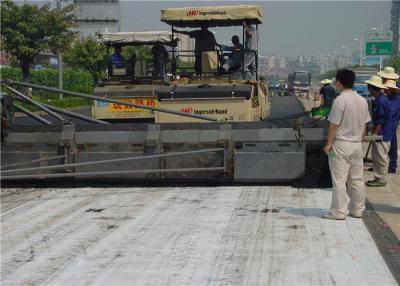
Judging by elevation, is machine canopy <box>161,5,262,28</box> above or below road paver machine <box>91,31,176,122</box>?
above

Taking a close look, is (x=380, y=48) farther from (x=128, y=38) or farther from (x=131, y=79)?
(x=131, y=79)

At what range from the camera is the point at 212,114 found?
10453 millimetres

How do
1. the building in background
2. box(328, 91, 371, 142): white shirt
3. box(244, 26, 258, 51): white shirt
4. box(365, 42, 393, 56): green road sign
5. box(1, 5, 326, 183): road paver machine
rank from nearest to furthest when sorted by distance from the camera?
box(328, 91, 371, 142): white shirt, box(1, 5, 326, 183): road paver machine, box(244, 26, 258, 51): white shirt, box(365, 42, 393, 56): green road sign, the building in background

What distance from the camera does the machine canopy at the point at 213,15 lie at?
11.1 meters

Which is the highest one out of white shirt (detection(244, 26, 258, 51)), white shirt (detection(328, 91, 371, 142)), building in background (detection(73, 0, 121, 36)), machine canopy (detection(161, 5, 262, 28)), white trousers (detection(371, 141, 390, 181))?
building in background (detection(73, 0, 121, 36))

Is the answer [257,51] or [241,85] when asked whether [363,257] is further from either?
[257,51]

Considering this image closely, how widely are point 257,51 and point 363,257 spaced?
6710 mm

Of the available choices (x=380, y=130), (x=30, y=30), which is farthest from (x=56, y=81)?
(x=380, y=130)

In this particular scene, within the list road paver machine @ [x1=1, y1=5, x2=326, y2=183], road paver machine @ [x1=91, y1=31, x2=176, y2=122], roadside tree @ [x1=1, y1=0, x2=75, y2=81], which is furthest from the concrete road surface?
roadside tree @ [x1=1, y1=0, x2=75, y2=81]

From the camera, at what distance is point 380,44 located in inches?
2055

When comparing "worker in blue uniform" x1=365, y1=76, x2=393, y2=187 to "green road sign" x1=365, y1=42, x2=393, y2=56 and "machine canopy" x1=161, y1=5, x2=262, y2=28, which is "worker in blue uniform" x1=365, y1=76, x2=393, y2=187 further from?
"green road sign" x1=365, y1=42, x2=393, y2=56

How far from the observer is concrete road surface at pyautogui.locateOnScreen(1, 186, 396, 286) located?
5.02 metres

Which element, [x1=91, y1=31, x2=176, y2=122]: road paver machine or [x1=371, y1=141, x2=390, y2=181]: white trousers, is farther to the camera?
[x1=91, y1=31, x2=176, y2=122]: road paver machine

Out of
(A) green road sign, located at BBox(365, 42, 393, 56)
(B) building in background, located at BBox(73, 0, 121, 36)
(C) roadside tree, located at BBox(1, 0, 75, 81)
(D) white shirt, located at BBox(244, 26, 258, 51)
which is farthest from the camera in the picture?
(B) building in background, located at BBox(73, 0, 121, 36)
